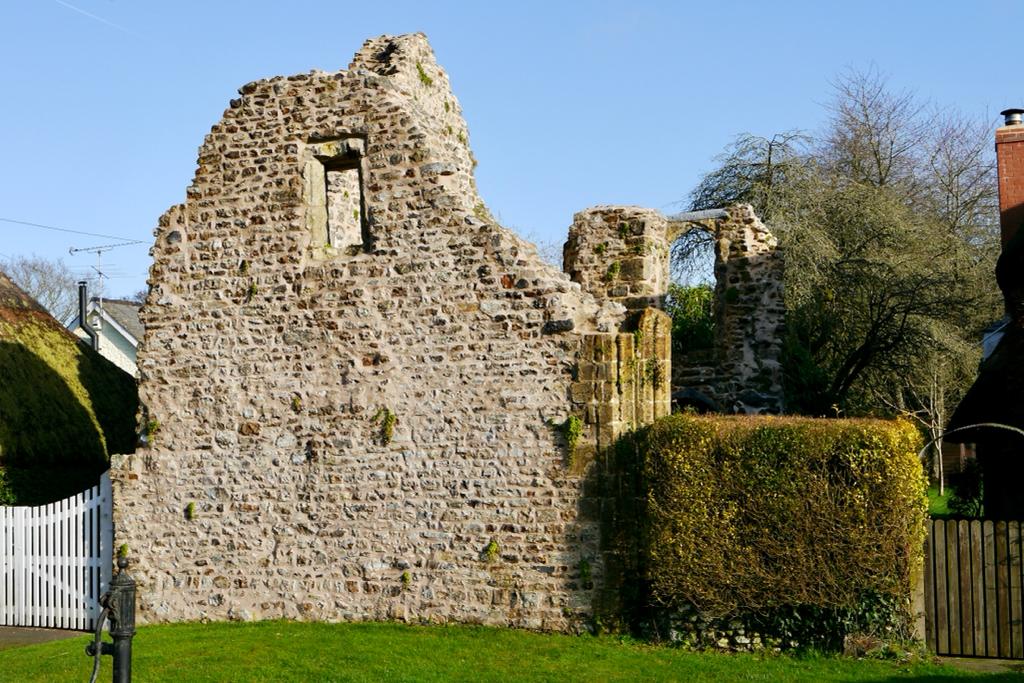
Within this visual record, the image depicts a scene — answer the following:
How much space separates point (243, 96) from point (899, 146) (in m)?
24.7

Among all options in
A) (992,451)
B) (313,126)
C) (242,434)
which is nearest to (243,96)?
(313,126)

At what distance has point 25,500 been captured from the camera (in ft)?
53.5

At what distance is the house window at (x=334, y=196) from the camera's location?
13.3 meters

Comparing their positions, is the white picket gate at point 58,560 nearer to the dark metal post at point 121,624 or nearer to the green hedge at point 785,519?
the green hedge at point 785,519

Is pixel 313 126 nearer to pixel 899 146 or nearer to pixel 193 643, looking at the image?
pixel 193 643

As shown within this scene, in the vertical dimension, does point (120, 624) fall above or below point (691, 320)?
below

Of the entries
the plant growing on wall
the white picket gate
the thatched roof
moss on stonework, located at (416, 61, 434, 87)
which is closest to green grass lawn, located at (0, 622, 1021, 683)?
the white picket gate

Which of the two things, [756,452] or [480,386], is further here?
[480,386]

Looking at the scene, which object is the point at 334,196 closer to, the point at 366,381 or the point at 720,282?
the point at 366,381

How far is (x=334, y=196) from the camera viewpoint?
47.0 feet

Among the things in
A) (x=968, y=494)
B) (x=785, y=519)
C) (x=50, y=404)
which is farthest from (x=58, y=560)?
(x=968, y=494)

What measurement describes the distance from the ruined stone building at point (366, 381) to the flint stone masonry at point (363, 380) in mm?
23

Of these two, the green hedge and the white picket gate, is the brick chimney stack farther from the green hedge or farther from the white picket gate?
the white picket gate

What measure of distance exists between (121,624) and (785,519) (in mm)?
5971
